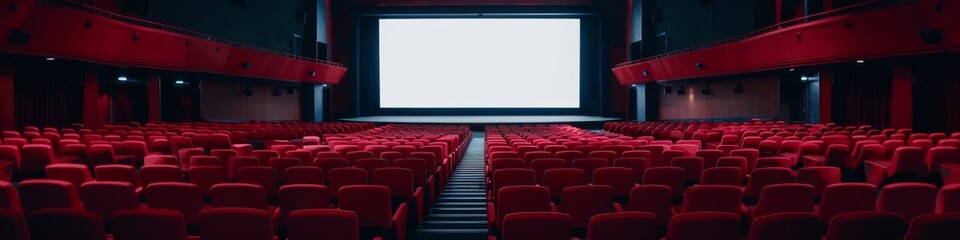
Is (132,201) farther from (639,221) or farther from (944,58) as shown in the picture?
(944,58)

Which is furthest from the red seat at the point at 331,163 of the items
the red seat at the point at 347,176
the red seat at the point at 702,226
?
the red seat at the point at 702,226

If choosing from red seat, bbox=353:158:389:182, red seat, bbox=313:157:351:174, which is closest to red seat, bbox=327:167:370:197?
red seat, bbox=353:158:389:182

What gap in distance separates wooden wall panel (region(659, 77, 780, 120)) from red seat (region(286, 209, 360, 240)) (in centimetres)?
2236

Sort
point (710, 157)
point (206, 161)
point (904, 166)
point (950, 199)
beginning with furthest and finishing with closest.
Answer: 1. point (904, 166)
2. point (710, 157)
3. point (206, 161)
4. point (950, 199)

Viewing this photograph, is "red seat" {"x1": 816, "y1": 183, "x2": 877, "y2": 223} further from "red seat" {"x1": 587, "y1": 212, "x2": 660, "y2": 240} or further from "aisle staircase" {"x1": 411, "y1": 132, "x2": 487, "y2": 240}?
"aisle staircase" {"x1": 411, "y1": 132, "x2": 487, "y2": 240}

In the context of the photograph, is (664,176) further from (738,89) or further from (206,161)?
(738,89)

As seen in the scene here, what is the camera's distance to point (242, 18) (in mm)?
26172

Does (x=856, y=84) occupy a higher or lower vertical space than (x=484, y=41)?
lower

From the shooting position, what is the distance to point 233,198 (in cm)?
→ 456

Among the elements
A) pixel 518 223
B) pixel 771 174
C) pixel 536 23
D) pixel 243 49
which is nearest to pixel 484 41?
pixel 536 23

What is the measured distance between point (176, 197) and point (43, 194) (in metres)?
0.88

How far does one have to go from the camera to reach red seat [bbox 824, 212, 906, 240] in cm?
306

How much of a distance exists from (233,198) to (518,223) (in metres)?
2.37

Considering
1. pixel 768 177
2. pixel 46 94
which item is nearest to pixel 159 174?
pixel 768 177
